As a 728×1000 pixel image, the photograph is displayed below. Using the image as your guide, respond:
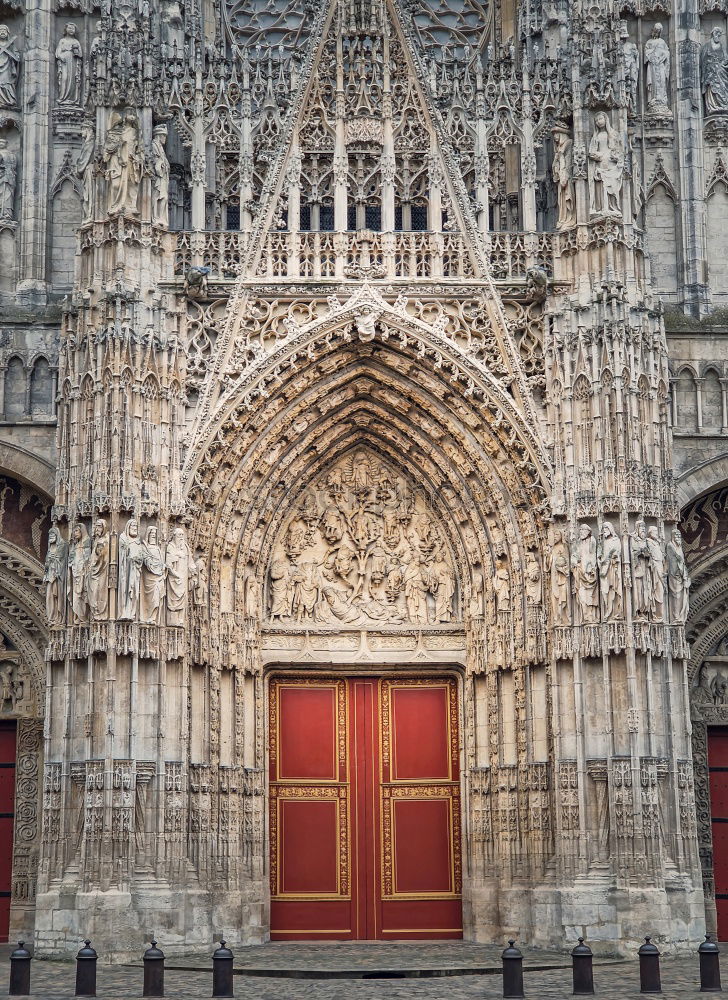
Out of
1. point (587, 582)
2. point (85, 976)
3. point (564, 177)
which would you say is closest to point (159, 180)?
point (564, 177)

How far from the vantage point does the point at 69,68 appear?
22891 millimetres

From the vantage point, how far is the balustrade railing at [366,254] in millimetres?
21375

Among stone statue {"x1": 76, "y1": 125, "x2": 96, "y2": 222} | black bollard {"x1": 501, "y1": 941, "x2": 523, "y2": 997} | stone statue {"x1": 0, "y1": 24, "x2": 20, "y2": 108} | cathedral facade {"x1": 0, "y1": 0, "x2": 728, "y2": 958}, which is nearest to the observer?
black bollard {"x1": 501, "y1": 941, "x2": 523, "y2": 997}

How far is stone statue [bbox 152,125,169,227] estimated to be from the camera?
21.2 m

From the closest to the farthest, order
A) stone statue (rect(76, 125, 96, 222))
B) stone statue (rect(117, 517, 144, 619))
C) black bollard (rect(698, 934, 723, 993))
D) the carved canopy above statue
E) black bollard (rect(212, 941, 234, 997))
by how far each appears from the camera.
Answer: black bollard (rect(212, 941, 234, 997))
black bollard (rect(698, 934, 723, 993))
stone statue (rect(117, 517, 144, 619))
stone statue (rect(76, 125, 96, 222))
the carved canopy above statue

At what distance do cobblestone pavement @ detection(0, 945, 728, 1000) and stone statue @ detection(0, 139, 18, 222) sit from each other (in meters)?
10.6

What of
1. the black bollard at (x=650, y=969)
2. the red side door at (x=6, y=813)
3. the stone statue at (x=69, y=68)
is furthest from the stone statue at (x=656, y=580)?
the stone statue at (x=69, y=68)

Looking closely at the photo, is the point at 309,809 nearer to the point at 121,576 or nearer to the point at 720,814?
the point at 121,576

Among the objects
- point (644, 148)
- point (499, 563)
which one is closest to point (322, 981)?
point (499, 563)

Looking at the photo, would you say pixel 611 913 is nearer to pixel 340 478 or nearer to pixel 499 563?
pixel 499 563

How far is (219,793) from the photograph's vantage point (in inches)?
805

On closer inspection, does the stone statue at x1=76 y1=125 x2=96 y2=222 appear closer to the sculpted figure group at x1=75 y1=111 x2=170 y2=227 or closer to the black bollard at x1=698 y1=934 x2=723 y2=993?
the sculpted figure group at x1=75 y1=111 x2=170 y2=227

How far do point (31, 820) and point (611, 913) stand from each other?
8139mm

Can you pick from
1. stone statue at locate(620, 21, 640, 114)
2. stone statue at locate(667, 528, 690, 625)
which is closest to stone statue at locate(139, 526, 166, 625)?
stone statue at locate(667, 528, 690, 625)
